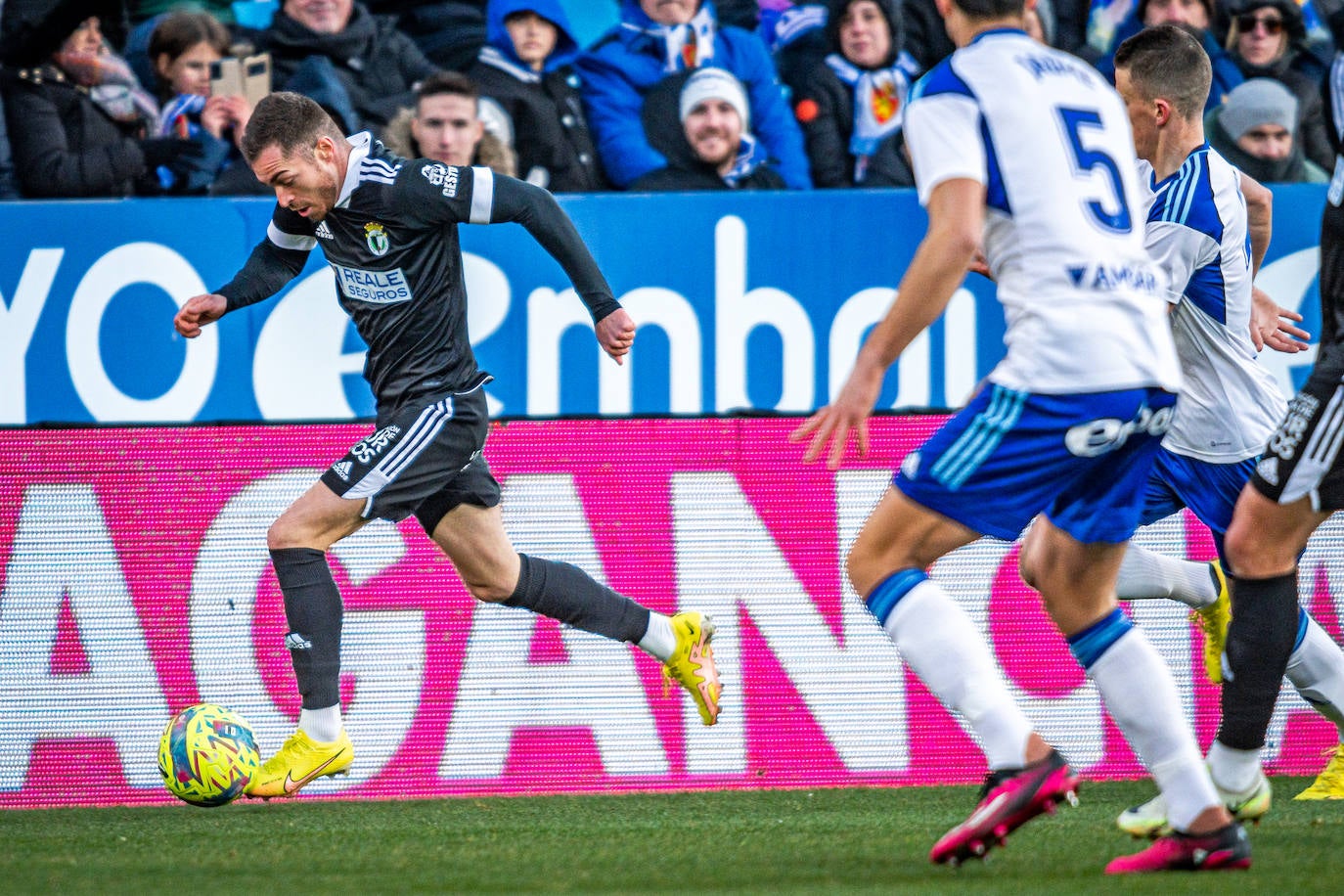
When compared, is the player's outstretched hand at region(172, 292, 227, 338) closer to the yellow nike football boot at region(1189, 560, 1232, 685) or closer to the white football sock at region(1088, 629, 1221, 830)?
the white football sock at region(1088, 629, 1221, 830)

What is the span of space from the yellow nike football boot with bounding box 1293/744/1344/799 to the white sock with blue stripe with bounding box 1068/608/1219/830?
1.76 m

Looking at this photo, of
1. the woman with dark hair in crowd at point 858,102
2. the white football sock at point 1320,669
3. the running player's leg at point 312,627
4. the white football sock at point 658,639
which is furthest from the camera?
the woman with dark hair in crowd at point 858,102

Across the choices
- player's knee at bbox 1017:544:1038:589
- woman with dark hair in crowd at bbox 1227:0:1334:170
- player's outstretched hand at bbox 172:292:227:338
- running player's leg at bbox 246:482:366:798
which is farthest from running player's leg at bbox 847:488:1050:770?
woman with dark hair in crowd at bbox 1227:0:1334:170

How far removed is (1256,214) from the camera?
515 cm

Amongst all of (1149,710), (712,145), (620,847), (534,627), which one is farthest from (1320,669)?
(712,145)

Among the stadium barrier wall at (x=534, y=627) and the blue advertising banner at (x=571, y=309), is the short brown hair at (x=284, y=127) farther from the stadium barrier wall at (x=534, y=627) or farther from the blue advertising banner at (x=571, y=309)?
the blue advertising banner at (x=571, y=309)

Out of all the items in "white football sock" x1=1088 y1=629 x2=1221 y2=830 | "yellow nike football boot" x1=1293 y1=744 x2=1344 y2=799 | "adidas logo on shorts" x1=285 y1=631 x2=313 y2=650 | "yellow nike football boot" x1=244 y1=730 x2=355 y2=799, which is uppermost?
"white football sock" x1=1088 y1=629 x2=1221 y2=830

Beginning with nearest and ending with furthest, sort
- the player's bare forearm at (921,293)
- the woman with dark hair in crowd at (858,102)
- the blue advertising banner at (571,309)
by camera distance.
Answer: the player's bare forearm at (921,293) < the blue advertising banner at (571,309) < the woman with dark hair in crowd at (858,102)

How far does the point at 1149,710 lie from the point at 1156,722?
29 mm

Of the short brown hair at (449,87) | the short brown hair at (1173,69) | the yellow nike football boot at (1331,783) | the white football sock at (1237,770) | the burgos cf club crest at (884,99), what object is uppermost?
the short brown hair at (1173,69)

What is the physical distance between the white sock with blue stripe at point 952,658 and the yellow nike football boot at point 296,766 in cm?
214

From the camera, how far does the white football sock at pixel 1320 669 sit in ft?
16.6

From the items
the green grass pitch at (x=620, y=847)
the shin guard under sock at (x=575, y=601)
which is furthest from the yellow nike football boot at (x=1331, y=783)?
the shin guard under sock at (x=575, y=601)

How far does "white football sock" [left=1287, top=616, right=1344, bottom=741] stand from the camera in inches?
199
